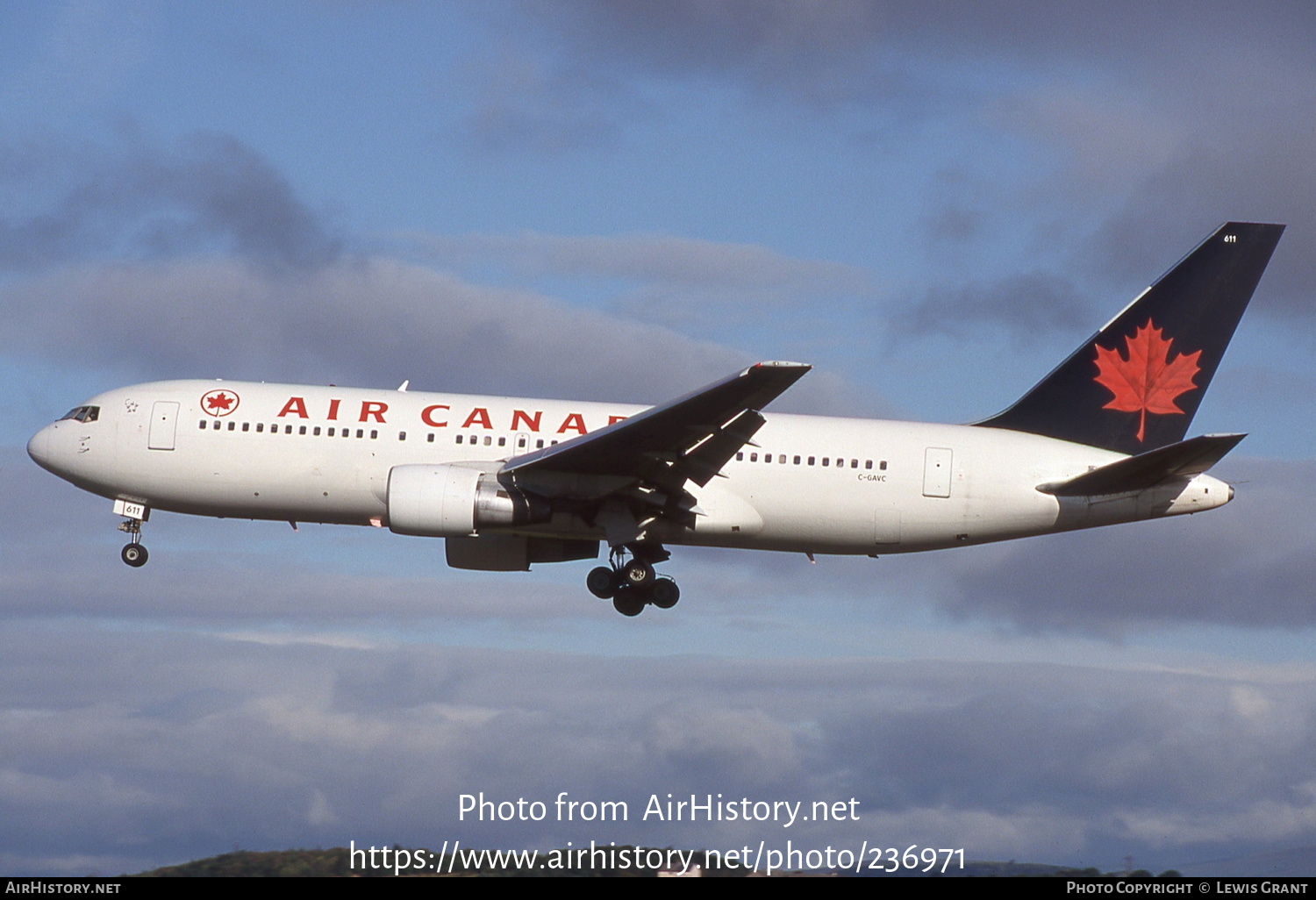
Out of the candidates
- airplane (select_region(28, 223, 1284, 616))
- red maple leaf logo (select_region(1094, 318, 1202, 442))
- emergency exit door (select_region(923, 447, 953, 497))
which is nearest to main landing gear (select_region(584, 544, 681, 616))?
airplane (select_region(28, 223, 1284, 616))

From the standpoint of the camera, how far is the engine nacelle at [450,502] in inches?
1175

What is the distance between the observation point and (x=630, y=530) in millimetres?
31281

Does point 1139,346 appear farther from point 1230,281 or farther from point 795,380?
point 795,380

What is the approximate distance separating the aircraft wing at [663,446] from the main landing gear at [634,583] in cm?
221

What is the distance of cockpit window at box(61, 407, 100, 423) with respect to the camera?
32812 millimetres

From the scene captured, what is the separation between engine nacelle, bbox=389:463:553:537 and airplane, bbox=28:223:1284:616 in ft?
0.12

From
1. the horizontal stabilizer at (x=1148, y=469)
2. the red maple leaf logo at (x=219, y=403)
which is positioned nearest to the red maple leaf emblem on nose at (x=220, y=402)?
the red maple leaf logo at (x=219, y=403)

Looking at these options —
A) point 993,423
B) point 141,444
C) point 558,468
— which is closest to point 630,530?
point 558,468

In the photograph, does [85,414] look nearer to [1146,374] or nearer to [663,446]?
[663,446]

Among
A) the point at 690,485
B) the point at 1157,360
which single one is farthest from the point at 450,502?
the point at 1157,360

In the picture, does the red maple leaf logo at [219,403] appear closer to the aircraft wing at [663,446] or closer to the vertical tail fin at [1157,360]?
the aircraft wing at [663,446]

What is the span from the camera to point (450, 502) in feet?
98.0

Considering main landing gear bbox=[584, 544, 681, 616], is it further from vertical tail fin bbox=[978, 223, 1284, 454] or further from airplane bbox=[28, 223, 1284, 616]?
vertical tail fin bbox=[978, 223, 1284, 454]
